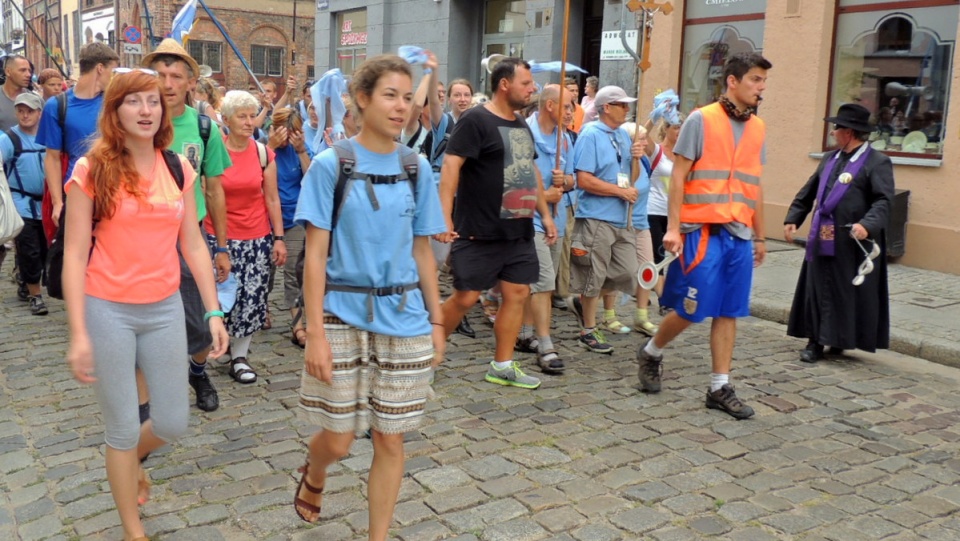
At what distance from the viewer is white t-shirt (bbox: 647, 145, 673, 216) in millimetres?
7914

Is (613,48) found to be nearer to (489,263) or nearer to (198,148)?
(489,263)

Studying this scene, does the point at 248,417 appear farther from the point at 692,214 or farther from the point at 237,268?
the point at 692,214

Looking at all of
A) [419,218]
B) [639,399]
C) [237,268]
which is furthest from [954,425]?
[237,268]

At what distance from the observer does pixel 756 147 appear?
17.4 ft

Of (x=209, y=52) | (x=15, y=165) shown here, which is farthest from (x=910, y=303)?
(x=209, y=52)

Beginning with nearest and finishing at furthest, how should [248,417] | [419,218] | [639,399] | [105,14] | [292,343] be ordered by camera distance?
[419,218], [248,417], [639,399], [292,343], [105,14]

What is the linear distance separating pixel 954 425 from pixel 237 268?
14.4 feet

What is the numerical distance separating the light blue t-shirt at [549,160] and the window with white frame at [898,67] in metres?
5.75

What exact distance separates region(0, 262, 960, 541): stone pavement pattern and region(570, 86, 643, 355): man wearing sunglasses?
0.73 meters

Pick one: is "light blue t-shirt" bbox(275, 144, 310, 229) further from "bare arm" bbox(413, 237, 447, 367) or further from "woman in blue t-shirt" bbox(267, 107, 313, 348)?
"bare arm" bbox(413, 237, 447, 367)

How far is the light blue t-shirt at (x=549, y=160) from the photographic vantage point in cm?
637

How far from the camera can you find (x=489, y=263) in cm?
557

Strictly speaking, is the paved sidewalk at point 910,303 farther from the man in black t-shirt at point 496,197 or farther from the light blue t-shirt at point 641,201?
the man in black t-shirt at point 496,197

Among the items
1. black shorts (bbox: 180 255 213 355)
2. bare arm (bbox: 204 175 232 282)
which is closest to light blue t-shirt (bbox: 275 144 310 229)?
bare arm (bbox: 204 175 232 282)
